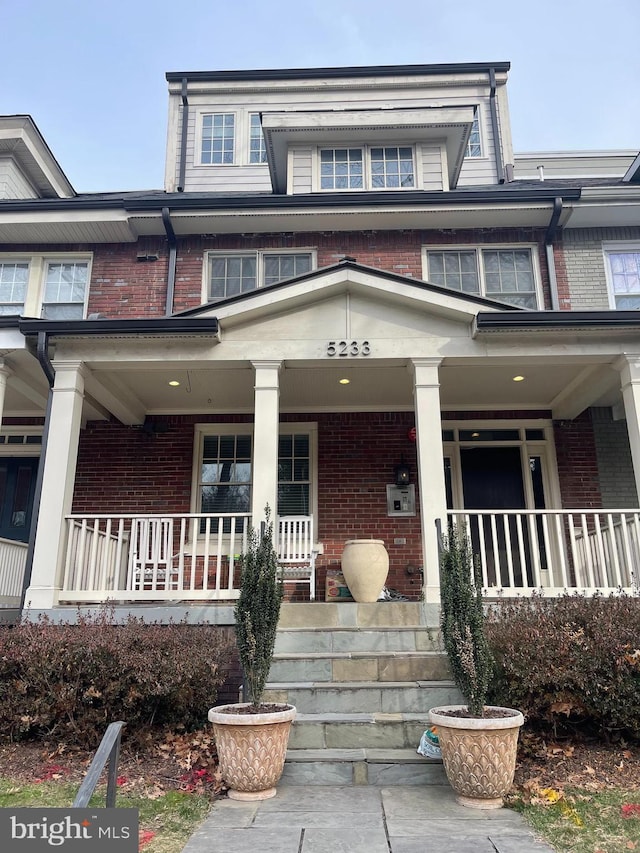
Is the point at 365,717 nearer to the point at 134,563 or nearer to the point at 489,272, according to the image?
the point at 134,563

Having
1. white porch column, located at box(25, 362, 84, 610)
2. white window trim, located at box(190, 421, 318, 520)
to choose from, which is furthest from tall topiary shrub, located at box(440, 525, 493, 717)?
white window trim, located at box(190, 421, 318, 520)

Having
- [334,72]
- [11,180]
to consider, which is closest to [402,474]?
[334,72]

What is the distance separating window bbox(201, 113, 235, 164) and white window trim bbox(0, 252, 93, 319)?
11.1 feet

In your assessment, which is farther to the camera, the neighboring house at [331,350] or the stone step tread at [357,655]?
the neighboring house at [331,350]

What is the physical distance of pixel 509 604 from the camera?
20.0ft

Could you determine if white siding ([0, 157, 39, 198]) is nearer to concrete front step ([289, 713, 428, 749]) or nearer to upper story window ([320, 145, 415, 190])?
upper story window ([320, 145, 415, 190])

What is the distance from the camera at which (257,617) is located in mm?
4883

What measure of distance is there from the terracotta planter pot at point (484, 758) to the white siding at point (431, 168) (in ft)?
29.2

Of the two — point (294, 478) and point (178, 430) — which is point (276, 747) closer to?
point (294, 478)

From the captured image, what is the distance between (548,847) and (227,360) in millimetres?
5615

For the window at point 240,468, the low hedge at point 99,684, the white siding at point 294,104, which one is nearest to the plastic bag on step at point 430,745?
the low hedge at point 99,684

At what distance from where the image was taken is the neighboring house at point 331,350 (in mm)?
7508

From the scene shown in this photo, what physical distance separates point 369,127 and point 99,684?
374 inches

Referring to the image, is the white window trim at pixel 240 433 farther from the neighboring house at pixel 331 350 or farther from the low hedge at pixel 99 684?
the low hedge at pixel 99 684
